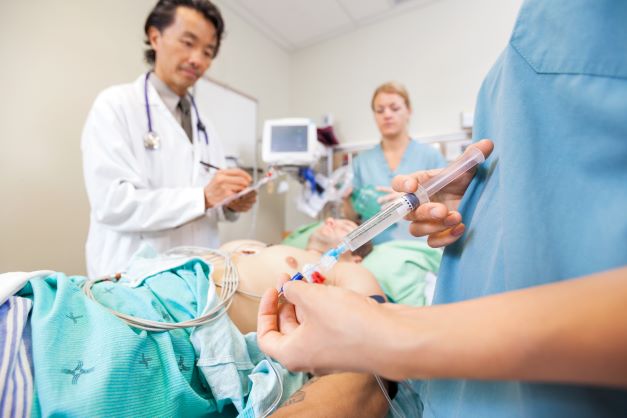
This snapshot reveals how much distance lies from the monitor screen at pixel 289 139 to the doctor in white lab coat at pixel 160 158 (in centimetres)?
42

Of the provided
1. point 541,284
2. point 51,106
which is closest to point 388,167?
point 541,284

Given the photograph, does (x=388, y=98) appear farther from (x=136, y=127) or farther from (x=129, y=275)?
(x=129, y=275)

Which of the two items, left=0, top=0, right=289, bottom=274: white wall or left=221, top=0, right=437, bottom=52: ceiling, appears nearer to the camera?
left=0, top=0, right=289, bottom=274: white wall

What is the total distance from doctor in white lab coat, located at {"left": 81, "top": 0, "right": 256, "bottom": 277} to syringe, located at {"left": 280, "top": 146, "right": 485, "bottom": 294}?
2.31 ft

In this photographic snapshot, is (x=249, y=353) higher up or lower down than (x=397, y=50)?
lower down

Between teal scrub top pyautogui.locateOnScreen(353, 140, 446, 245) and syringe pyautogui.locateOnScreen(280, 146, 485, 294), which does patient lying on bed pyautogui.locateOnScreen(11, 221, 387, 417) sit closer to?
syringe pyautogui.locateOnScreen(280, 146, 485, 294)

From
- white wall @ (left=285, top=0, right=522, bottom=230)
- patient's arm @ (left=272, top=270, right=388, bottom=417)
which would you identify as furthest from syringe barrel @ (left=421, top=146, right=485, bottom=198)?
white wall @ (left=285, top=0, right=522, bottom=230)

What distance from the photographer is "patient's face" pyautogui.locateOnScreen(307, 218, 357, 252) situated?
1.49 metres

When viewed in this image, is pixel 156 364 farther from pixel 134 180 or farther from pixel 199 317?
pixel 134 180

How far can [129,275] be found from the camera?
0.82 metres

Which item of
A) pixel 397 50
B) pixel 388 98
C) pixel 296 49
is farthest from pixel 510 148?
pixel 296 49

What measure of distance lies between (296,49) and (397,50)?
1.07 m

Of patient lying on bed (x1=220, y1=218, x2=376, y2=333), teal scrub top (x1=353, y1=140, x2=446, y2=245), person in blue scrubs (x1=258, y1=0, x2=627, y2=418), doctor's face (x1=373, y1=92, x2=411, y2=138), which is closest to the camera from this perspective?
person in blue scrubs (x1=258, y1=0, x2=627, y2=418)

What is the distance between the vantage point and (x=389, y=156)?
200 centimetres
